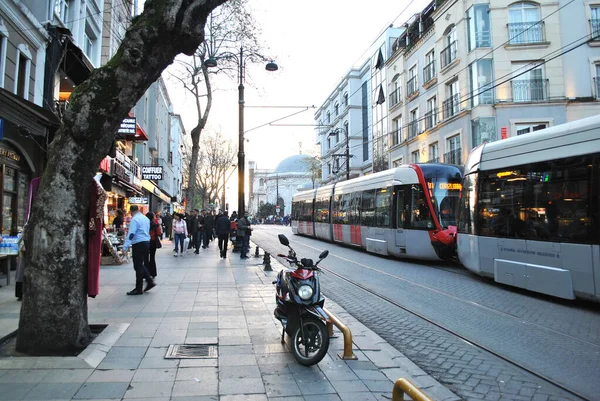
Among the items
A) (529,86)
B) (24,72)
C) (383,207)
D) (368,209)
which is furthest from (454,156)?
(24,72)

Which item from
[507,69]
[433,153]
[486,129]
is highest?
[507,69]

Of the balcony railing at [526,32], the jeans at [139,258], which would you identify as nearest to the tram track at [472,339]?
the jeans at [139,258]

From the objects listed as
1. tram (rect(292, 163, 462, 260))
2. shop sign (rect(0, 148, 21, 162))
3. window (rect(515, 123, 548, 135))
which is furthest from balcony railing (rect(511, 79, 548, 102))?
shop sign (rect(0, 148, 21, 162))

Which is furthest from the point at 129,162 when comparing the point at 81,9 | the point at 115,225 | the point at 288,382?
the point at 288,382

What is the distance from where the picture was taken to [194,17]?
4.86 m

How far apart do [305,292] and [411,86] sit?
28.5 m

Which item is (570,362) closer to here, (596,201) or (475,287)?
(596,201)

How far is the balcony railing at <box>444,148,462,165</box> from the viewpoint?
2402cm

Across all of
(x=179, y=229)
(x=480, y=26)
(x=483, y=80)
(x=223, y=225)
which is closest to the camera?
(x=223, y=225)

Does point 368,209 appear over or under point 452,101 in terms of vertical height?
under

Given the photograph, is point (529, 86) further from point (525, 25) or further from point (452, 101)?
point (452, 101)

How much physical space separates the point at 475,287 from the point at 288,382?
6738 mm

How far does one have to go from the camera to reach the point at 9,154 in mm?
10711

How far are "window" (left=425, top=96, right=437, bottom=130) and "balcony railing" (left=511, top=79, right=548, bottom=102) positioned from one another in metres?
5.52
